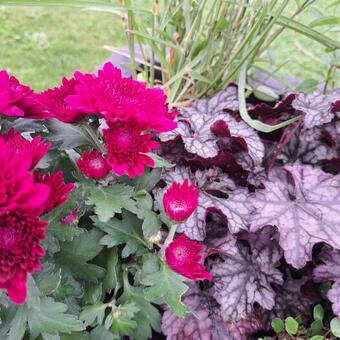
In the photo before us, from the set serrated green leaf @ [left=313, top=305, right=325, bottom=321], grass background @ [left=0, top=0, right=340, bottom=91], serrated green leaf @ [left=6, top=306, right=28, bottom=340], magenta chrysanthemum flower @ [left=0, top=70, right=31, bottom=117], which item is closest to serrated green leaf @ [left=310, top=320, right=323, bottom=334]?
serrated green leaf @ [left=313, top=305, right=325, bottom=321]

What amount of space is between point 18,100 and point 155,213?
0.91 feet

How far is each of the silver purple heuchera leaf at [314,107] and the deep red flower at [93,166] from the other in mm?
470

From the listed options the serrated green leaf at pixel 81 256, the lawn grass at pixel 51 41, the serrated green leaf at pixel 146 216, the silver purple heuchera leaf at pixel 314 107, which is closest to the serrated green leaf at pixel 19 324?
the serrated green leaf at pixel 81 256

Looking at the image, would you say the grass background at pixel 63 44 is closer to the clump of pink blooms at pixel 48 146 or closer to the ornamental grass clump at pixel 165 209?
the ornamental grass clump at pixel 165 209

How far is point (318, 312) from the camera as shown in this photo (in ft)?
3.03

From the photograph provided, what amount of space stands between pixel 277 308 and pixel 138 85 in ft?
1.77

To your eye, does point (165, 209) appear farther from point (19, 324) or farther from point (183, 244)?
point (19, 324)

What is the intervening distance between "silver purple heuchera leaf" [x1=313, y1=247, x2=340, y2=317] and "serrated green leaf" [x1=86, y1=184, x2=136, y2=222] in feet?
1.30

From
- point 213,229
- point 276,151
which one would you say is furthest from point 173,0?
point 213,229

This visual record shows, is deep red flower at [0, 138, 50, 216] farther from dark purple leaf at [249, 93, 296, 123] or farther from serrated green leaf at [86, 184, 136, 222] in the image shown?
dark purple leaf at [249, 93, 296, 123]

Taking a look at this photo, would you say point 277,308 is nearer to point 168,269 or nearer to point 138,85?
point 168,269

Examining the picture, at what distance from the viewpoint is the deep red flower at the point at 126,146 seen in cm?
65

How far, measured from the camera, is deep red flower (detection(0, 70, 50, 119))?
0.64m

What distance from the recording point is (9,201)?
1.64ft
